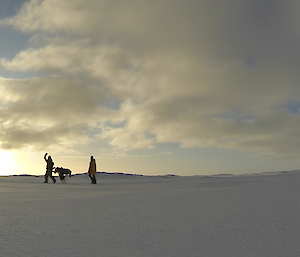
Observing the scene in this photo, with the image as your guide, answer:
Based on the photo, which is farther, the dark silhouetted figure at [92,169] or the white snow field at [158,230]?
the dark silhouetted figure at [92,169]

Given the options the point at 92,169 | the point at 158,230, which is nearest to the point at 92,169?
the point at 92,169

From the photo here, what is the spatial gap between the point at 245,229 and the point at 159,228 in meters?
1.37

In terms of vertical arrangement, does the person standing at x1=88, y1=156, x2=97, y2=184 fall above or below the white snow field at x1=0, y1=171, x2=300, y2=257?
above

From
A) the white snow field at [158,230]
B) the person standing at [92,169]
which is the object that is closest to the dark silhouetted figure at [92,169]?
the person standing at [92,169]

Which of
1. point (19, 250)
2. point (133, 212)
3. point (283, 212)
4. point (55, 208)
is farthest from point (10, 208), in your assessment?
point (283, 212)

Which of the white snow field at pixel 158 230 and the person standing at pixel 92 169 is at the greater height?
the person standing at pixel 92 169

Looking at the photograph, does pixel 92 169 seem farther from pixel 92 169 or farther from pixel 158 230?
pixel 158 230

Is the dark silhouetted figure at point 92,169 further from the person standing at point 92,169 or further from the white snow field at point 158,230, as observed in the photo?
the white snow field at point 158,230

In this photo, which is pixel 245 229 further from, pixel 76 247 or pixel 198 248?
pixel 76 247

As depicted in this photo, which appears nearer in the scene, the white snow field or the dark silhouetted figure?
the white snow field

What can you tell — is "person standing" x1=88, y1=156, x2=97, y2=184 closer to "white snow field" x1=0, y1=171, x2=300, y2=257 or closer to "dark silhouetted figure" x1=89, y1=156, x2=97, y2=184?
"dark silhouetted figure" x1=89, y1=156, x2=97, y2=184

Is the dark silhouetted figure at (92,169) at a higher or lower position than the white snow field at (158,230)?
higher

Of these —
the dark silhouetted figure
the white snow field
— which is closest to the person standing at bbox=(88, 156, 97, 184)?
the dark silhouetted figure

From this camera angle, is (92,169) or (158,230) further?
(92,169)
